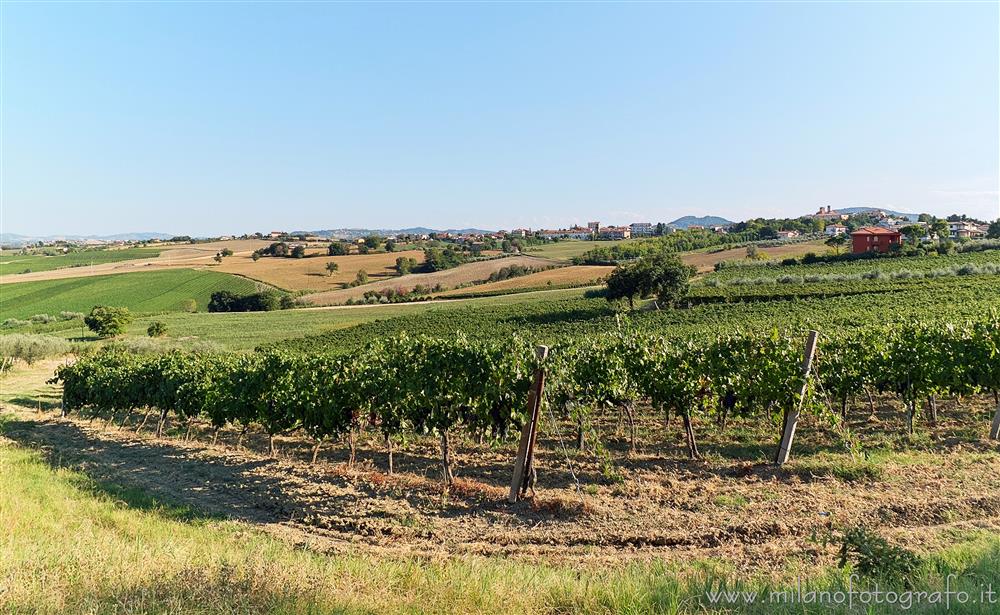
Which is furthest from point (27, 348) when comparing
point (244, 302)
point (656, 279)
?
point (656, 279)

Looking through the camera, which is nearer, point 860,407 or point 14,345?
point 860,407

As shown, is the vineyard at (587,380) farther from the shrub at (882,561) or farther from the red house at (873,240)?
the red house at (873,240)

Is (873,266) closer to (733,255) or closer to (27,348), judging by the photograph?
(733,255)

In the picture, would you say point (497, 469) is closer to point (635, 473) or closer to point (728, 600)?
point (635, 473)

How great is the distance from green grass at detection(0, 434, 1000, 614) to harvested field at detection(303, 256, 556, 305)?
69384mm

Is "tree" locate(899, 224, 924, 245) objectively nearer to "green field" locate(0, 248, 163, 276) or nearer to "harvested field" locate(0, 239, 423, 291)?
"harvested field" locate(0, 239, 423, 291)

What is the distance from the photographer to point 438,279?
86250 mm

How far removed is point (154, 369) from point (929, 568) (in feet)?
74.8

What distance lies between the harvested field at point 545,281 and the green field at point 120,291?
117 feet

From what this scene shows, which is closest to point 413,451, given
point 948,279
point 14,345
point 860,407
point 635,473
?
point 635,473

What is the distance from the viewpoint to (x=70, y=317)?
204 feet

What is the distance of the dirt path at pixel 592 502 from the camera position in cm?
785

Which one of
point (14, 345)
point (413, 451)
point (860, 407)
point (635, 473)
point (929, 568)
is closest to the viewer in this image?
point (929, 568)

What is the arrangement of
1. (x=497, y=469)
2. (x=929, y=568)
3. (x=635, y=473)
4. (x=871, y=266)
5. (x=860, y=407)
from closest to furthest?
(x=929, y=568) < (x=635, y=473) < (x=497, y=469) < (x=860, y=407) < (x=871, y=266)
